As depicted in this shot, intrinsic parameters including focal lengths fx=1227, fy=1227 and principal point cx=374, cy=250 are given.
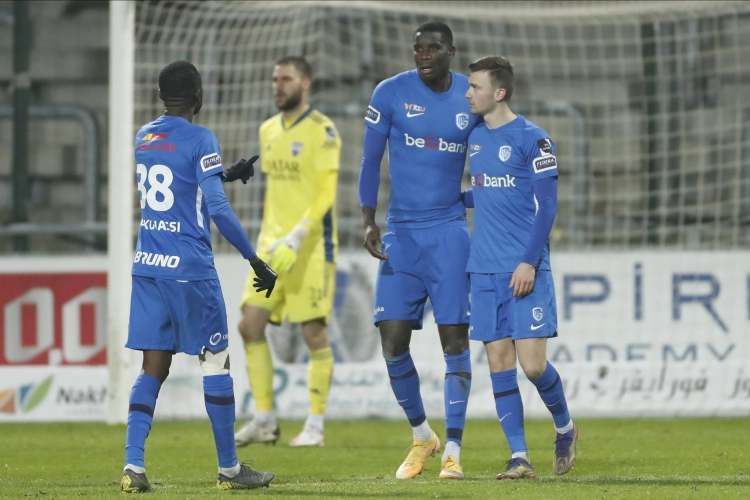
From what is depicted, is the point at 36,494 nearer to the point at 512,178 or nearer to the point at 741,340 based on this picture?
the point at 512,178

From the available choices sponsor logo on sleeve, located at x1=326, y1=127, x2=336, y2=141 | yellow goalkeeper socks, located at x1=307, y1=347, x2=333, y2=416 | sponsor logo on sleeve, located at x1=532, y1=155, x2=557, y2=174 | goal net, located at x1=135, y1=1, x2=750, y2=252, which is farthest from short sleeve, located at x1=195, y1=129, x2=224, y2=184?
goal net, located at x1=135, y1=1, x2=750, y2=252

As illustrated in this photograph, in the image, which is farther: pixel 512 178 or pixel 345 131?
pixel 345 131

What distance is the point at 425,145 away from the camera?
20.2 ft

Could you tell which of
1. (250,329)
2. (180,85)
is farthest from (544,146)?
(250,329)

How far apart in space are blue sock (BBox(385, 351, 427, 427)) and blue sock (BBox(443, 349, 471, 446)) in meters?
0.25

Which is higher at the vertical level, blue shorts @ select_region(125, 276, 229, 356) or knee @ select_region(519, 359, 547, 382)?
blue shorts @ select_region(125, 276, 229, 356)

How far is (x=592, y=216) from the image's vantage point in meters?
11.8

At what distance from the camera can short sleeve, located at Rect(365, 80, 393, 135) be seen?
20.4 feet

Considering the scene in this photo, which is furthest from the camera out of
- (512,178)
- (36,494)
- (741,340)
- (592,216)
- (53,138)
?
(53,138)

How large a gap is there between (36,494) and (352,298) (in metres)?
4.81

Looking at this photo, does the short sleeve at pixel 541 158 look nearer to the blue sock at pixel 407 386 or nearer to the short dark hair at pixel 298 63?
the blue sock at pixel 407 386

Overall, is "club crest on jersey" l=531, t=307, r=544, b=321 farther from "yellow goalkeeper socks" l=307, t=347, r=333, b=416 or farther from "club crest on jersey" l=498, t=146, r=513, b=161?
"yellow goalkeeper socks" l=307, t=347, r=333, b=416

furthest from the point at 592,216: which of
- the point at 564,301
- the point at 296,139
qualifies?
the point at 296,139

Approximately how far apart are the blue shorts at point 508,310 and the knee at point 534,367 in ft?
0.40
